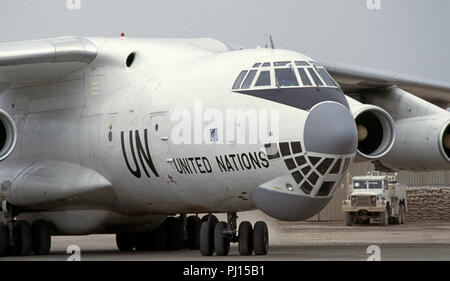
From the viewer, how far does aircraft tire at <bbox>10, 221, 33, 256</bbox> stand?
1455 cm

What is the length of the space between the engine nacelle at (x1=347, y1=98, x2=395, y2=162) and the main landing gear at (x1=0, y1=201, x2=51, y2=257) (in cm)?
509

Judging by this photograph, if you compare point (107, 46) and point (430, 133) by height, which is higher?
point (107, 46)

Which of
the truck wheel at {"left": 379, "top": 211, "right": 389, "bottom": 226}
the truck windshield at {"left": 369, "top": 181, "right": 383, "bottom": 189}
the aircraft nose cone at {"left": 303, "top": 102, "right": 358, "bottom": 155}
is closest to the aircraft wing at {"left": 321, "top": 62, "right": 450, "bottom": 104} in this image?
the aircraft nose cone at {"left": 303, "top": 102, "right": 358, "bottom": 155}

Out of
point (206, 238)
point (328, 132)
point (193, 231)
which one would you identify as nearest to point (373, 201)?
point (193, 231)

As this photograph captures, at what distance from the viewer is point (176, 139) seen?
12.5m

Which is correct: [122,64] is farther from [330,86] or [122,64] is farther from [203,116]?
[330,86]

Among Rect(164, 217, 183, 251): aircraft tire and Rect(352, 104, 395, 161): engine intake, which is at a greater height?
Rect(352, 104, 395, 161): engine intake

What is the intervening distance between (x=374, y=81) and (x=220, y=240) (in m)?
5.23

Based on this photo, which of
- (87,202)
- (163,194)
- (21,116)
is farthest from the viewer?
(21,116)

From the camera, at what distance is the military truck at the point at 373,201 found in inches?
1244

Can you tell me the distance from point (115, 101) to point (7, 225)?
2.76 metres

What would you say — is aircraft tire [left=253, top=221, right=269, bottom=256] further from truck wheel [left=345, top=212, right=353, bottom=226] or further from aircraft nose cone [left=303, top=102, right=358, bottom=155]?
truck wheel [left=345, top=212, right=353, bottom=226]
